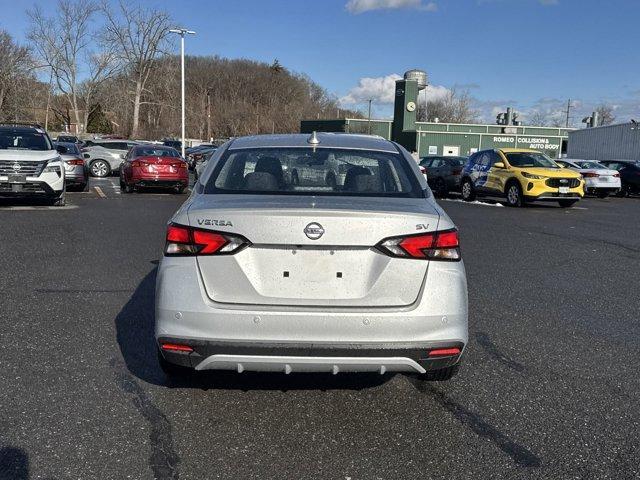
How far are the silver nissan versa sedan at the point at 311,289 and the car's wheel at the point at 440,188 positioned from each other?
1998 centimetres

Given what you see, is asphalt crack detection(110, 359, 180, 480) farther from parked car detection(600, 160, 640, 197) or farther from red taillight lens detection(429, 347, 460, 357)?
parked car detection(600, 160, 640, 197)

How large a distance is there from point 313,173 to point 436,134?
162ft

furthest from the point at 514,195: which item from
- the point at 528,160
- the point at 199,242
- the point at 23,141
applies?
the point at 199,242

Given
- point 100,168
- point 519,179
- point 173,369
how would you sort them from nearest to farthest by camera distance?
point 173,369
point 519,179
point 100,168

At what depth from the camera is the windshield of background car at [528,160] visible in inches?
733

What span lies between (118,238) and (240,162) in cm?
662

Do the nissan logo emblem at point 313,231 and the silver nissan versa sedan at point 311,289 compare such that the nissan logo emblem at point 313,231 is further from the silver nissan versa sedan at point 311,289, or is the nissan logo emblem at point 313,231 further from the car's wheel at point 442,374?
the car's wheel at point 442,374

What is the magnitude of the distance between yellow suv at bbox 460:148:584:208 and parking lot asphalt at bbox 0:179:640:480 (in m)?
11.5

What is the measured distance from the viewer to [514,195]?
726 inches

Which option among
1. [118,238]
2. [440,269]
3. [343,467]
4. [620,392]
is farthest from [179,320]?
[118,238]

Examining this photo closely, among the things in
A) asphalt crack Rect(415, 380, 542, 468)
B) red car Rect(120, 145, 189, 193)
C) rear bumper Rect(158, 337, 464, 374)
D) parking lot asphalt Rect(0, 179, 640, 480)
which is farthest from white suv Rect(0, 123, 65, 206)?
asphalt crack Rect(415, 380, 542, 468)

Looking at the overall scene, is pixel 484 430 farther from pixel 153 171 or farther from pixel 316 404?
pixel 153 171

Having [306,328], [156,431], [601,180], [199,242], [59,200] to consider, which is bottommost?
[156,431]

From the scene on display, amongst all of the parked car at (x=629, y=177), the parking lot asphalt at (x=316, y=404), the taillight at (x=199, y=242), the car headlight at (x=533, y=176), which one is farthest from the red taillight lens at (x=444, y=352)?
the parked car at (x=629, y=177)
